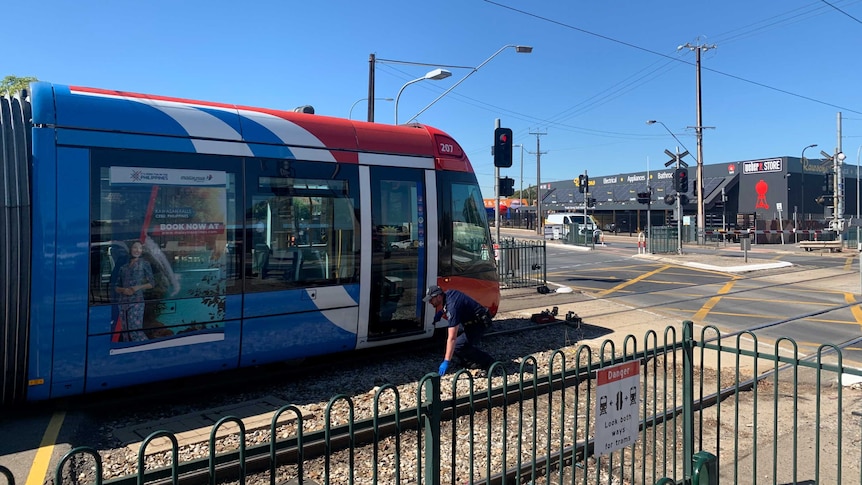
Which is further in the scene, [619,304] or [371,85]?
[371,85]

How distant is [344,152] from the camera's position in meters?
7.55

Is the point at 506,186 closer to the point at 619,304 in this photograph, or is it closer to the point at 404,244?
the point at 619,304

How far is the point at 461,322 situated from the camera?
7.73m

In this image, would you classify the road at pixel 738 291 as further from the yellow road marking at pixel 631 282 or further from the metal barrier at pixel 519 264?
the metal barrier at pixel 519 264

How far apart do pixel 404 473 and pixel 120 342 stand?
3140mm

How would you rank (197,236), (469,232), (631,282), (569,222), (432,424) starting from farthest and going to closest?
(569,222) → (631,282) → (469,232) → (197,236) → (432,424)

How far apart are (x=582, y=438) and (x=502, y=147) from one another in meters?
9.61

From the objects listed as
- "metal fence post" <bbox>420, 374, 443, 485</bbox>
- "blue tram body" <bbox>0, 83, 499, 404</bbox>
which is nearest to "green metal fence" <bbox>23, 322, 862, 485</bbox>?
"metal fence post" <bbox>420, 374, 443, 485</bbox>

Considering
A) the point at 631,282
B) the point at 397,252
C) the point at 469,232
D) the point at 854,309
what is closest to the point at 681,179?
the point at 631,282

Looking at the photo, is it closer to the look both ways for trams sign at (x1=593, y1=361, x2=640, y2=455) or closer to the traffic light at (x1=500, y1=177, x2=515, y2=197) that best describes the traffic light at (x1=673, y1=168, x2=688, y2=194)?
the traffic light at (x1=500, y1=177, x2=515, y2=197)

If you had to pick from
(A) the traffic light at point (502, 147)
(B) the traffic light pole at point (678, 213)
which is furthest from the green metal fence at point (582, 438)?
(B) the traffic light pole at point (678, 213)

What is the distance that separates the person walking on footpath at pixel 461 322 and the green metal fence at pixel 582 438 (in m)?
0.37

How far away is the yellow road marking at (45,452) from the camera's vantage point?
4.77 meters

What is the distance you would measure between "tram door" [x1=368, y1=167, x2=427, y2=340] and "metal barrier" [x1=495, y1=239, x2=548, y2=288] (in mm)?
8581
